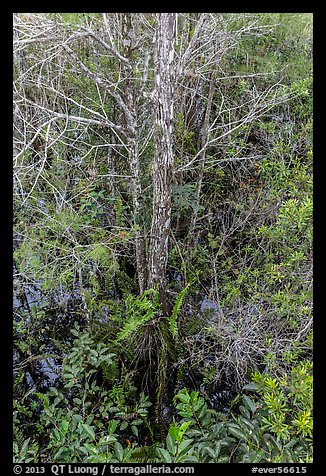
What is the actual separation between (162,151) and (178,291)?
1.41 metres

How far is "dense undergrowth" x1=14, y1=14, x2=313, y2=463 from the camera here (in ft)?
9.28

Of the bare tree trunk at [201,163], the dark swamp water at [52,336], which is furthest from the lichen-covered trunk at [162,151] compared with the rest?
the dark swamp water at [52,336]

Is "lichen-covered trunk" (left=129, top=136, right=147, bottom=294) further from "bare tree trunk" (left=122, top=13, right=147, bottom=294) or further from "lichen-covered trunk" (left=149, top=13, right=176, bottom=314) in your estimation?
"lichen-covered trunk" (left=149, top=13, right=176, bottom=314)

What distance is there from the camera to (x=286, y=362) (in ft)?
8.95

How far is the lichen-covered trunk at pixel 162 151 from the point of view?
2.51m

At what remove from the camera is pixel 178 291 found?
357 centimetres

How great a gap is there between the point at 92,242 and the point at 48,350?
3.86ft

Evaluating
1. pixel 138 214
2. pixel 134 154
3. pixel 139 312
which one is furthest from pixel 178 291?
pixel 134 154

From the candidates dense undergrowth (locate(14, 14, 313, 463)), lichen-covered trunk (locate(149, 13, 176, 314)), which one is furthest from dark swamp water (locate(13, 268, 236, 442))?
lichen-covered trunk (locate(149, 13, 176, 314))

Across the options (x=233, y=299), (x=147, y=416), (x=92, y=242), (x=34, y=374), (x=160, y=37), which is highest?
(x=160, y=37)

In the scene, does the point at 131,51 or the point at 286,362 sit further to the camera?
the point at 131,51

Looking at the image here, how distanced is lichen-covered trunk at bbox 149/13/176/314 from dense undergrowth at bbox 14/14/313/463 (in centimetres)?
18

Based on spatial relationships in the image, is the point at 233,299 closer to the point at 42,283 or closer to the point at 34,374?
the point at 42,283

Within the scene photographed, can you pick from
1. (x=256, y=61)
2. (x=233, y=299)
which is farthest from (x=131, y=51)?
(x=233, y=299)
